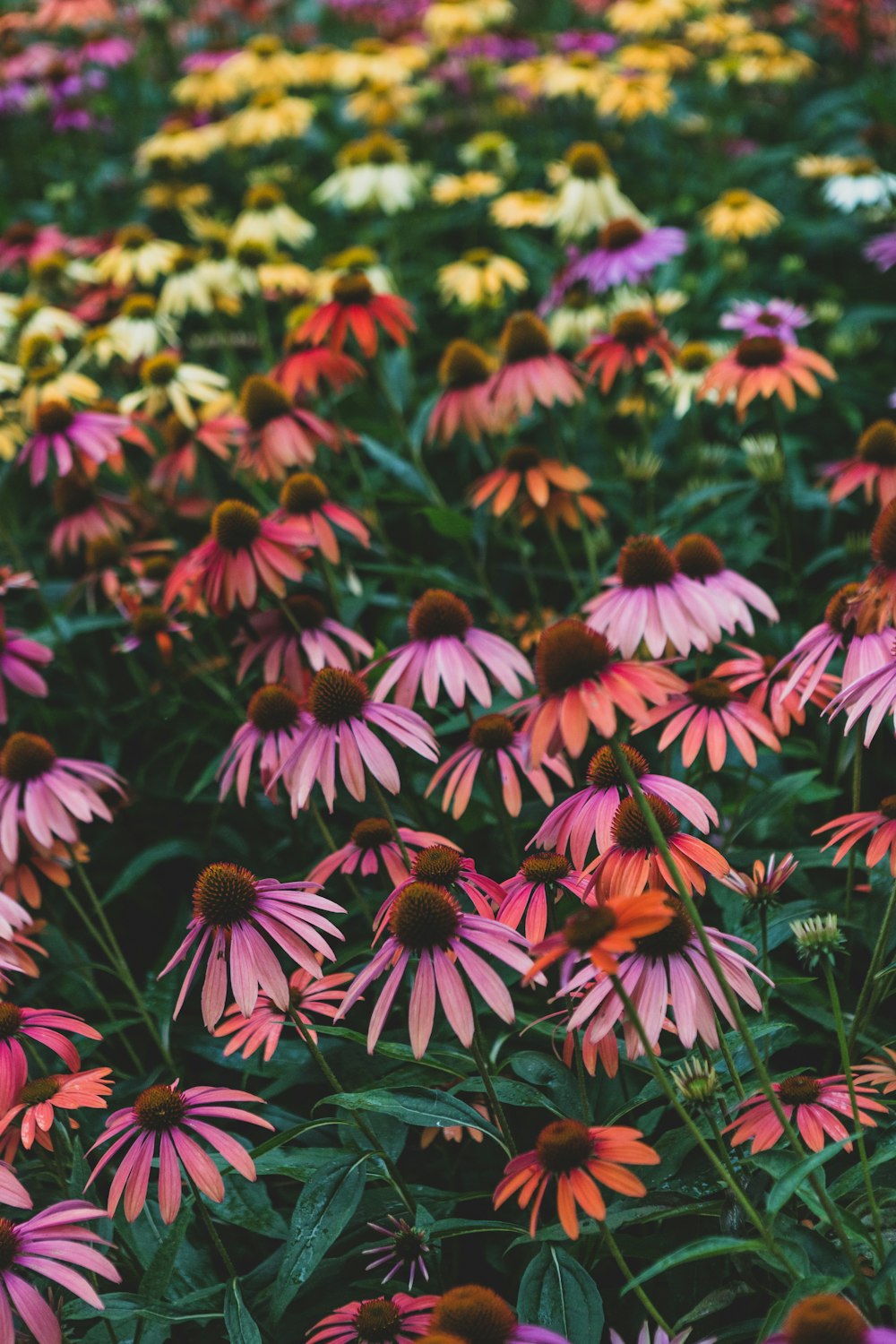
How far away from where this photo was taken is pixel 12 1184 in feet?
4.54

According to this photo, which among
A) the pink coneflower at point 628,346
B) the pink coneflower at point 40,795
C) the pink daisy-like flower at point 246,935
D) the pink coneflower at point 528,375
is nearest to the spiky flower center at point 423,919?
the pink daisy-like flower at point 246,935

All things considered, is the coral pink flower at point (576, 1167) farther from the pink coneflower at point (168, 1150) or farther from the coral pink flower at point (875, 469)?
the coral pink flower at point (875, 469)

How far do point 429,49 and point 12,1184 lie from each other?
194 inches

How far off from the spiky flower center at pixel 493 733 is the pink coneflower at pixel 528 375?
2.64 ft

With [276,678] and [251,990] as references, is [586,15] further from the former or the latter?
[251,990]

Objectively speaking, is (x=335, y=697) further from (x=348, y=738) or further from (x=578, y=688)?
(x=578, y=688)

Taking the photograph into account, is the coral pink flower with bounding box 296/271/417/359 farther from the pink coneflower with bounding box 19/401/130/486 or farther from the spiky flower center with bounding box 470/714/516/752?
the spiky flower center with bounding box 470/714/516/752

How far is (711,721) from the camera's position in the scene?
1.84 m

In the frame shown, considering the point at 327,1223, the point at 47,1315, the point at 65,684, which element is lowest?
the point at 65,684

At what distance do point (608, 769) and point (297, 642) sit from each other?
0.86 metres

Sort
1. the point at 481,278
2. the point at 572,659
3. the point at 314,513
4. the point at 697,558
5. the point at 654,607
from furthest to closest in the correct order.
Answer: the point at 481,278 → the point at 314,513 → the point at 697,558 → the point at 654,607 → the point at 572,659

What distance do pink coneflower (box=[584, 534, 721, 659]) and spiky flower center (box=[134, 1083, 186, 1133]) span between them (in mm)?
794

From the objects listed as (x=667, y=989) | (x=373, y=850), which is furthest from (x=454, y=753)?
(x=667, y=989)

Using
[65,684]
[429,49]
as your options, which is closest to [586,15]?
[429,49]
